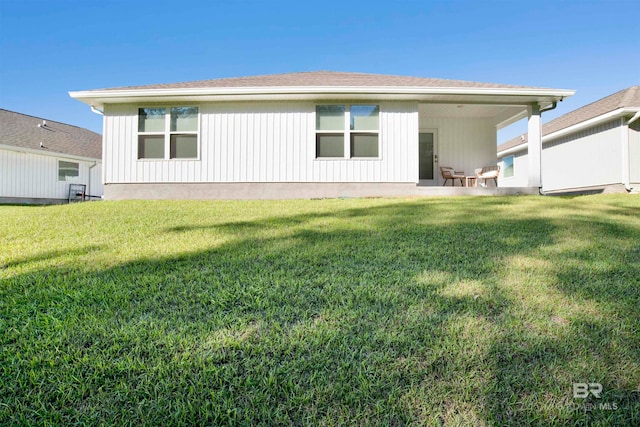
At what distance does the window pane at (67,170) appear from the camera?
54.3ft

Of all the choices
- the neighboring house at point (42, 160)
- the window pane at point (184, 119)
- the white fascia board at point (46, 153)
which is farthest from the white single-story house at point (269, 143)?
the neighboring house at point (42, 160)

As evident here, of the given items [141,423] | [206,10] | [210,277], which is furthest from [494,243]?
[206,10]

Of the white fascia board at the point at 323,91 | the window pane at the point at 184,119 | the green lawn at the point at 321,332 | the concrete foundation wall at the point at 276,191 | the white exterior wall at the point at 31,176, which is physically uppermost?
the white fascia board at the point at 323,91

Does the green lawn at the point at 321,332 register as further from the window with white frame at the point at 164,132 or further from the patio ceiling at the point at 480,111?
the patio ceiling at the point at 480,111

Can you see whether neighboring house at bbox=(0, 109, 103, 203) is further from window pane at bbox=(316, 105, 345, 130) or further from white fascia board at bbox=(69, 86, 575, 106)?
window pane at bbox=(316, 105, 345, 130)

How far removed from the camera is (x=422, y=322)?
6.19 ft

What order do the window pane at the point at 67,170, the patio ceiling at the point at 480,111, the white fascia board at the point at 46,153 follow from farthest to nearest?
the window pane at the point at 67,170
the white fascia board at the point at 46,153
the patio ceiling at the point at 480,111

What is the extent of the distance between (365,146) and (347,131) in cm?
66

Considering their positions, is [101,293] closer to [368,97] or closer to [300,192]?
[300,192]

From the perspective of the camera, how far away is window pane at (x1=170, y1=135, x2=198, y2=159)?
30.8ft

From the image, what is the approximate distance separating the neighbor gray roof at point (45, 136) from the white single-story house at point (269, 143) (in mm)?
9072

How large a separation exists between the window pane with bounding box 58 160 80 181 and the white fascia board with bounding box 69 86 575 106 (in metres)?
10.0

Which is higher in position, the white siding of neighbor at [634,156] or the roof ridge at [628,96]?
the roof ridge at [628,96]

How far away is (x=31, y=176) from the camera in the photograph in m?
15.3
